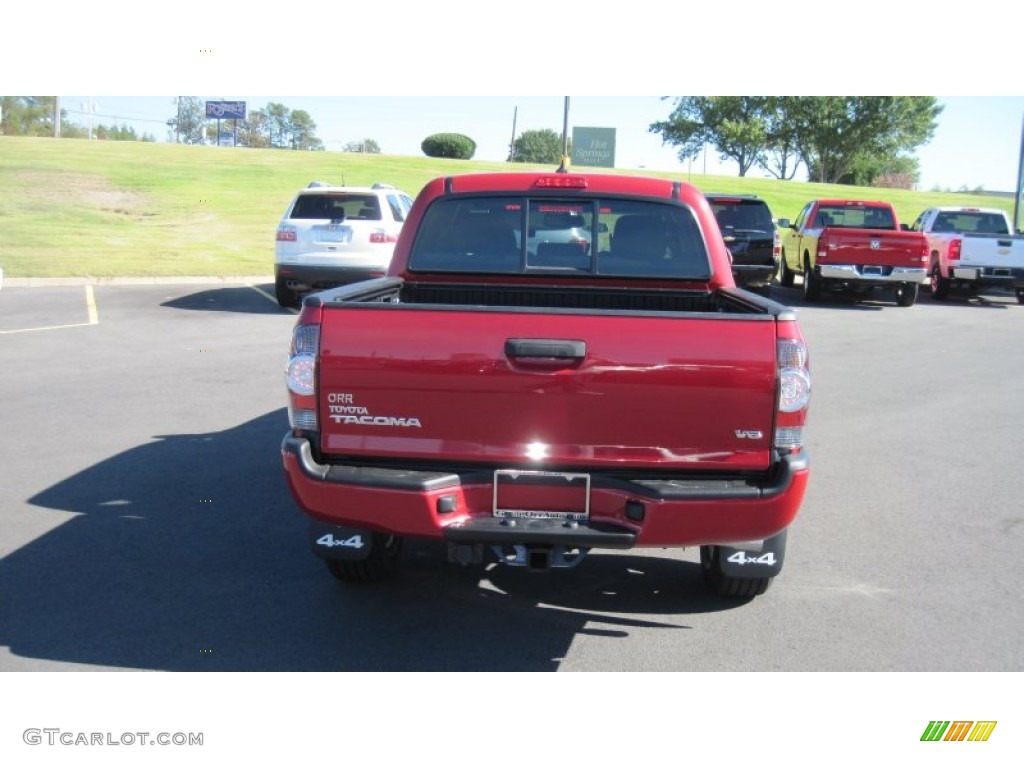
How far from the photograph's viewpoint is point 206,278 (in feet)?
67.9

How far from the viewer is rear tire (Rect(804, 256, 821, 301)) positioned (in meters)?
19.8

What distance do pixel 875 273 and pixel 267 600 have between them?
16.2 metres

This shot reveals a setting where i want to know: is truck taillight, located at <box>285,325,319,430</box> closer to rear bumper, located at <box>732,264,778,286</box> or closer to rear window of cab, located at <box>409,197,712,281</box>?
rear window of cab, located at <box>409,197,712,281</box>

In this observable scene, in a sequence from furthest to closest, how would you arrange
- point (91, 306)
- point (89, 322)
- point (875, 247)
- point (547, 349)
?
point (875, 247) < point (91, 306) < point (89, 322) < point (547, 349)

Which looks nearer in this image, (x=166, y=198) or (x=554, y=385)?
(x=554, y=385)

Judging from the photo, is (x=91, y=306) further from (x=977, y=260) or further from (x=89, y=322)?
(x=977, y=260)

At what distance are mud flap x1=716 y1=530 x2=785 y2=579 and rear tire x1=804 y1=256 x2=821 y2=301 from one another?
15557 millimetres

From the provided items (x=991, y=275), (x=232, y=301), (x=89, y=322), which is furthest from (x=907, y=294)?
(x=89, y=322)

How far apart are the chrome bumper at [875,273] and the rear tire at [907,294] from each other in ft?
2.22

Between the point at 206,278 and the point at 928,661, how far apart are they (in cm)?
1834

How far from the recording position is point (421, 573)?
552cm

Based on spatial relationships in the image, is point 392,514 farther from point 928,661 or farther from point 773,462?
point 928,661

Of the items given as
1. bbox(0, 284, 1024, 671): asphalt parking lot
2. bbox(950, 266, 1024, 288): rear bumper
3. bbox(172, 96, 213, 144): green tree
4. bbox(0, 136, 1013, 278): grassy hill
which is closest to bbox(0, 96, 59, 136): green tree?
bbox(0, 136, 1013, 278): grassy hill

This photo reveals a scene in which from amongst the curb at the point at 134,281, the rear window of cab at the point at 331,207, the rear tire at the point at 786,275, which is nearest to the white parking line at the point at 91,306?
the curb at the point at 134,281
